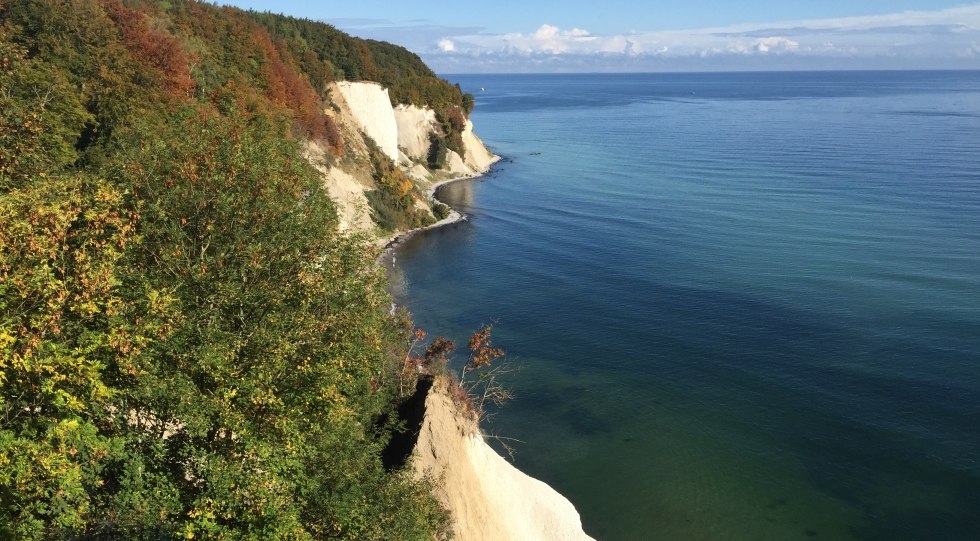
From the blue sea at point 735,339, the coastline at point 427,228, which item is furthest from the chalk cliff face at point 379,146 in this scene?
the blue sea at point 735,339

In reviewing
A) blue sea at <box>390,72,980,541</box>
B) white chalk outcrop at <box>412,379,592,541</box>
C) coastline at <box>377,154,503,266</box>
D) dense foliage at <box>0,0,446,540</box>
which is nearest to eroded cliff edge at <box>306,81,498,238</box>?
coastline at <box>377,154,503,266</box>

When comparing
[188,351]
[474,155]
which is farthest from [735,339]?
[474,155]

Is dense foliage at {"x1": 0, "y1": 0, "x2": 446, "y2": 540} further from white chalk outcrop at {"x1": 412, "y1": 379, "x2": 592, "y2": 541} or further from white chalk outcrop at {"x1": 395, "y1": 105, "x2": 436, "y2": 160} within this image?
white chalk outcrop at {"x1": 395, "y1": 105, "x2": 436, "y2": 160}

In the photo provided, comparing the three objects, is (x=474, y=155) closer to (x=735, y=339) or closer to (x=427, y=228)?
(x=427, y=228)

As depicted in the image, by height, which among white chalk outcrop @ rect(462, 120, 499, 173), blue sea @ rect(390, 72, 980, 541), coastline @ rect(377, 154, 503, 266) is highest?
white chalk outcrop @ rect(462, 120, 499, 173)

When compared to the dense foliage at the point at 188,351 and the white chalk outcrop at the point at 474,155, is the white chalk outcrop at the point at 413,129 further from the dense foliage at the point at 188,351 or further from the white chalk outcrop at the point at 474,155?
the dense foliage at the point at 188,351

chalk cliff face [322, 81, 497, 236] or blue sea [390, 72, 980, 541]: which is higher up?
chalk cliff face [322, 81, 497, 236]
